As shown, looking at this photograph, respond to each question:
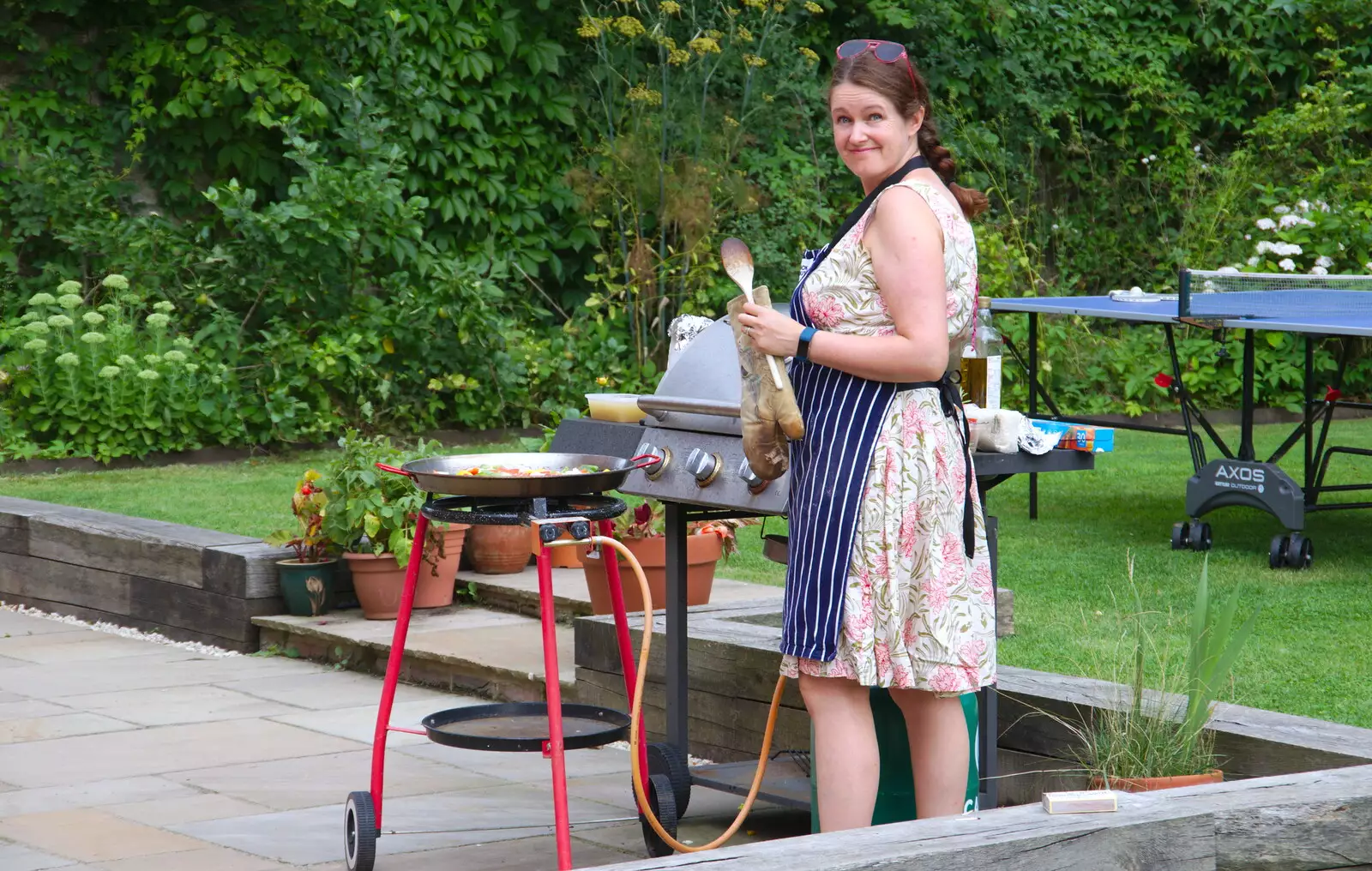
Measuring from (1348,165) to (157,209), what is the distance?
8137 millimetres

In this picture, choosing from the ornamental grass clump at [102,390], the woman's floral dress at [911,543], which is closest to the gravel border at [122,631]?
the ornamental grass clump at [102,390]

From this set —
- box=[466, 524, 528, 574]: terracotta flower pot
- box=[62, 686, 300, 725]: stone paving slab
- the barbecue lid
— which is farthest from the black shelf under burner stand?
box=[466, 524, 528, 574]: terracotta flower pot

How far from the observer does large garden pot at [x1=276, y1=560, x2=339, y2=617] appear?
6.07 meters

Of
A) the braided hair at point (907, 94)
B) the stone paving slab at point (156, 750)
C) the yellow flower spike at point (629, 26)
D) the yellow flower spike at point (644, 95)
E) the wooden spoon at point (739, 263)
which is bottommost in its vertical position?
the stone paving slab at point (156, 750)

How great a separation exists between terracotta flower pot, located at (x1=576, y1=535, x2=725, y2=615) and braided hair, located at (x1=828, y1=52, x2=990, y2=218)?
2.32 metres

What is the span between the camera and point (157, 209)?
10.7 metres

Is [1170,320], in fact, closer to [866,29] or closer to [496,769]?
[496,769]

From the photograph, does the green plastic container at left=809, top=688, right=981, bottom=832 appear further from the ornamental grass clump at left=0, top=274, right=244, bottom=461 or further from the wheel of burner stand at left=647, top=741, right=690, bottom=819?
the ornamental grass clump at left=0, top=274, right=244, bottom=461

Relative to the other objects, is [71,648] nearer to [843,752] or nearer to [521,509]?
[521,509]

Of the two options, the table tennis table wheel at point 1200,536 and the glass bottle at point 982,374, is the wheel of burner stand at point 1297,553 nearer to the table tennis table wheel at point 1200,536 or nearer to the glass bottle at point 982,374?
the table tennis table wheel at point 1200,536

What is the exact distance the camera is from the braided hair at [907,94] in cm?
299

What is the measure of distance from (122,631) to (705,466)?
13.0 ft

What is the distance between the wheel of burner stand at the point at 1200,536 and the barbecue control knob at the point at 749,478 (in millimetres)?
3604

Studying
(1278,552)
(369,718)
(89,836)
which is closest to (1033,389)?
(1278,552)
